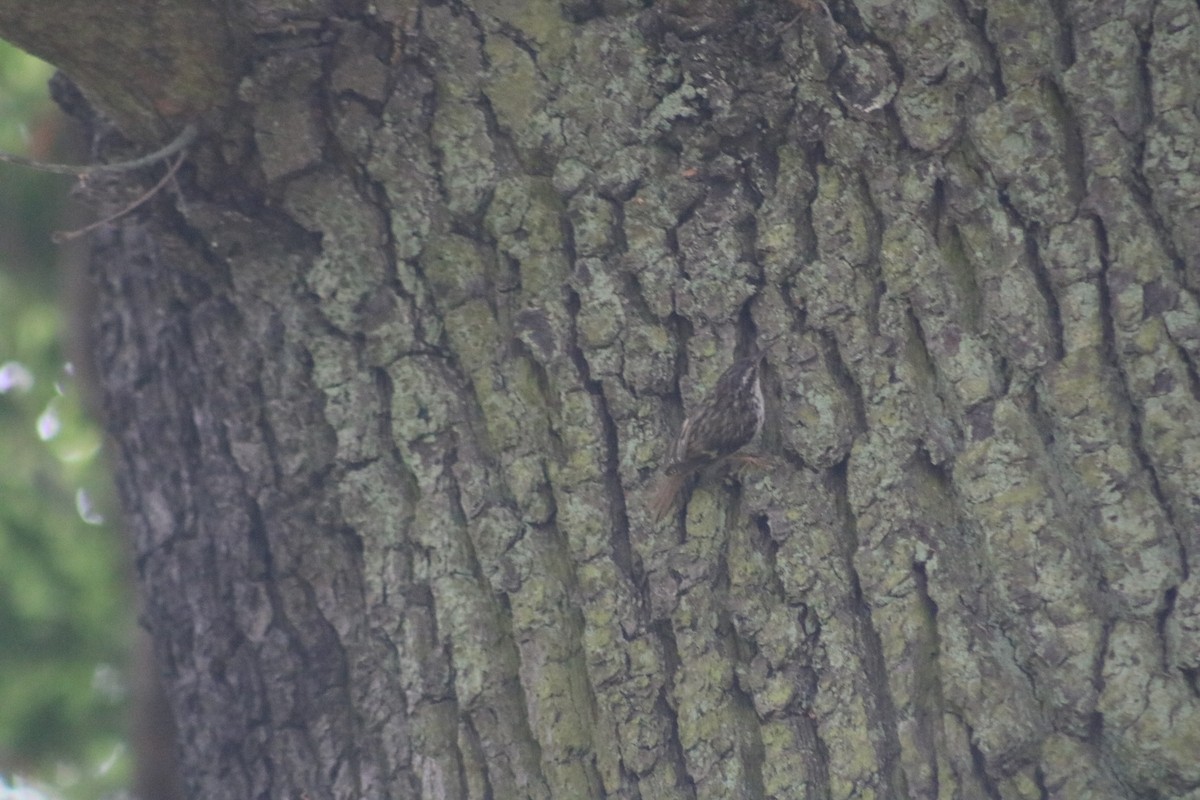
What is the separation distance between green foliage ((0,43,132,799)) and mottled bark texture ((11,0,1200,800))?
0.99 meters

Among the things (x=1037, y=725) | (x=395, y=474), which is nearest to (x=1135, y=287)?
(x=1037, y=725)

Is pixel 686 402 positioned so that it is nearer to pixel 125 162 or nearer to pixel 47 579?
pixel 125 162

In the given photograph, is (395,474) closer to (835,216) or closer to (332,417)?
(332,417)

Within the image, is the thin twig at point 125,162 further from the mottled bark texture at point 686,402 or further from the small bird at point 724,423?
the small bird at point 724,423

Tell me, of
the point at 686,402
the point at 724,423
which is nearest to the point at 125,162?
the point at 686,402

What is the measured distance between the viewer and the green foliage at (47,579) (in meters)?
3.69

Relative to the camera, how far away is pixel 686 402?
2.57m

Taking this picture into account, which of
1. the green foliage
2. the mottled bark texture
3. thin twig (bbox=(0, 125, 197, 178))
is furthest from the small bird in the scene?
the green foliage

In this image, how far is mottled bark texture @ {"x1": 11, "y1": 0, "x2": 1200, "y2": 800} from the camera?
2324 millimetres

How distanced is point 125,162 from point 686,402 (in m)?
1.43

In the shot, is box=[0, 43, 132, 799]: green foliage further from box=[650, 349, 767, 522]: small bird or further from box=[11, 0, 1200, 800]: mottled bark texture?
box=[650, 349, 767, 522]: small bird

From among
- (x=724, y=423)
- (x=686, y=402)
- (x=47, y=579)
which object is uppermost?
(x=47, y=579)

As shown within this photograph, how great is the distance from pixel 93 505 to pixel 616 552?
229 cm

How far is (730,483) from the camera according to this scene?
2568 mm
